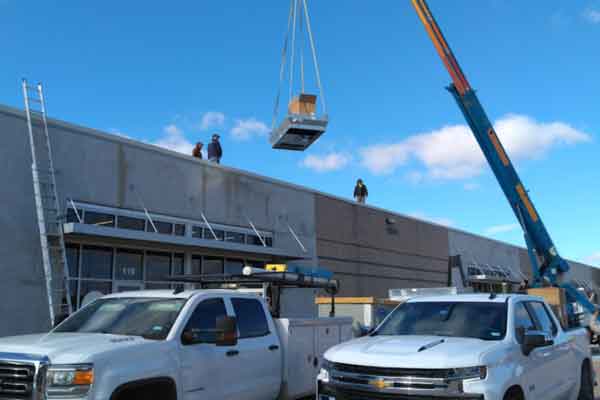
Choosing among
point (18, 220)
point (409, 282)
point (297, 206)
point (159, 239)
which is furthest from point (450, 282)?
point (18, 220)

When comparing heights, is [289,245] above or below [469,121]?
below

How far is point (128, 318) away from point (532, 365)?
4532mm

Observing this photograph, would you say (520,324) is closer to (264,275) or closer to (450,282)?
(264,275)

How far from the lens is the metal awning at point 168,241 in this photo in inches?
591

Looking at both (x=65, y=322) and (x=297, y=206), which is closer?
(x=65, y=322)

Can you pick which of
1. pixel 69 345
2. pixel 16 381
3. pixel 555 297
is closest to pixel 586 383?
pixel 69 345

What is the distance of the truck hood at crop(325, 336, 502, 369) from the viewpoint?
5.73m

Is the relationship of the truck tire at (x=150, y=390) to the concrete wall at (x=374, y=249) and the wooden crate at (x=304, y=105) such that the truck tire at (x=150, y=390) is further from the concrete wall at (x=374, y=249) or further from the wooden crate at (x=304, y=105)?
the concrete wall at (x=374, y=249)

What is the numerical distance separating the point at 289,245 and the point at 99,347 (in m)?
18.4

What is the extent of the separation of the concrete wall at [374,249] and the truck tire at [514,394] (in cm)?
1943

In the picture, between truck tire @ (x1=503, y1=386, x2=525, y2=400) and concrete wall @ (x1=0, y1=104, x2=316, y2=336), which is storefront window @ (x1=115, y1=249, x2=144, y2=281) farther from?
truck tire @ (x1=503, y1=386, x2=525, y2=400)

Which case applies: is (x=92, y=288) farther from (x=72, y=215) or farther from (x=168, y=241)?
(x=168, y=241)

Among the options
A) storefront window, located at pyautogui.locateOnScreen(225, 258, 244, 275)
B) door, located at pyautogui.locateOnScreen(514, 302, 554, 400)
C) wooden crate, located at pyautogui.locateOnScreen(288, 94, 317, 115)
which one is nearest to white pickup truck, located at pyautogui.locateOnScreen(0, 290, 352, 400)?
door, located at pyautogui.locateOnScreen(514, 302, 554, 400)

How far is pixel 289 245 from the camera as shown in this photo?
24.0 metres
